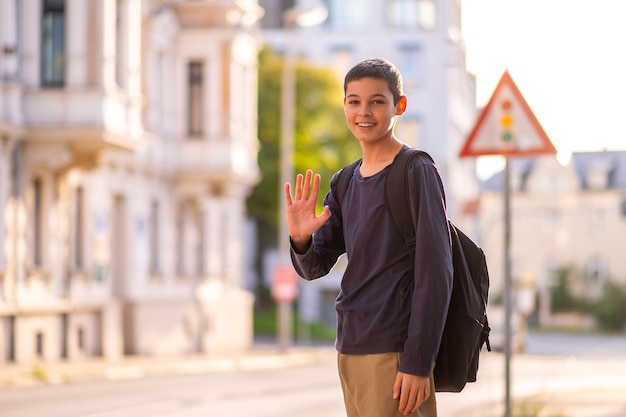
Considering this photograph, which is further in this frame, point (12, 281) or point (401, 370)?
point (12, 281)

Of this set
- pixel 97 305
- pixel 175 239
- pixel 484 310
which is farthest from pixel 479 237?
pixel 484 310

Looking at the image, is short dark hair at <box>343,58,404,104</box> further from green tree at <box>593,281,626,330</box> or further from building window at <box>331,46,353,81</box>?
green tree at <box>593,281,626,330</box>

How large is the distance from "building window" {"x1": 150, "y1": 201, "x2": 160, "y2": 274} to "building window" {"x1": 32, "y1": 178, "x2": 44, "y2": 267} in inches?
323

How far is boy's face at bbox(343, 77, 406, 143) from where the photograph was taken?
15.5ft

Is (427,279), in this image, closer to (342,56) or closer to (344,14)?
(342,56)

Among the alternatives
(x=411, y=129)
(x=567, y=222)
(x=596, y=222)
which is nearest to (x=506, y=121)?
(x=411, y=129)

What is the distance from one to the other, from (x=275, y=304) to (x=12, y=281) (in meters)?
38.0

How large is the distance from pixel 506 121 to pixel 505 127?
0.04m

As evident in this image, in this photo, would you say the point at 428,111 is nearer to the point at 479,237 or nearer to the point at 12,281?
the point at 479,237

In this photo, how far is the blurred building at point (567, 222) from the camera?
10025 centimetres

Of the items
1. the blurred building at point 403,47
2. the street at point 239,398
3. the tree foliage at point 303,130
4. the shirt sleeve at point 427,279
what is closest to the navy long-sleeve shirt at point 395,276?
the shirt sleeve at point 427,279

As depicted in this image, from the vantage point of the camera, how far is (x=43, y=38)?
1227 inches

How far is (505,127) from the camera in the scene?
10.9 m

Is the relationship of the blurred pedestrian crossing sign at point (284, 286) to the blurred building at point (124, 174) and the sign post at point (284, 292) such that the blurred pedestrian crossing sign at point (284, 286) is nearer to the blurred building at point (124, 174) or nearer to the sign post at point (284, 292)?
the sign post at point (284, 292)
